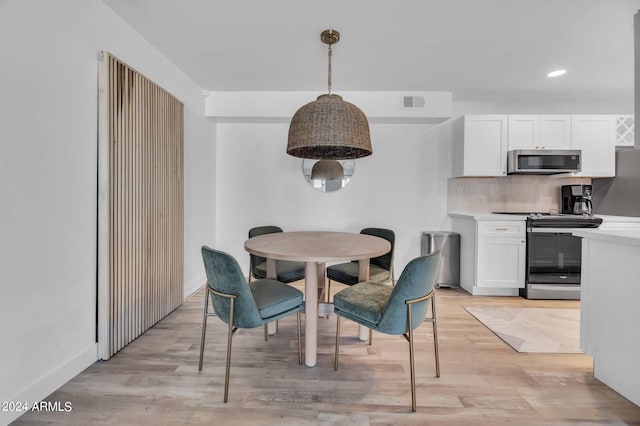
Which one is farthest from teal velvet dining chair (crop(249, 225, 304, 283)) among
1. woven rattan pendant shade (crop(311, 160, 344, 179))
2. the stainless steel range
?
the stainless steel range

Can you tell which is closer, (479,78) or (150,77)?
(150,77)

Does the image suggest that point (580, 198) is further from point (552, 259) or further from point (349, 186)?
point (349, 186)

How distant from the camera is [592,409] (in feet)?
5.11

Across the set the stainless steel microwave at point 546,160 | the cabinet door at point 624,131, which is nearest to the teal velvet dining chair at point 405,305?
the stainless steel microwave at point 546,160

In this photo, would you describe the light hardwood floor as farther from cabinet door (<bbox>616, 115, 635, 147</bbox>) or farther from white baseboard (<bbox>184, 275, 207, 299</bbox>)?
cabinet door (<bbox>616, 115, 635, 147</bbox>)

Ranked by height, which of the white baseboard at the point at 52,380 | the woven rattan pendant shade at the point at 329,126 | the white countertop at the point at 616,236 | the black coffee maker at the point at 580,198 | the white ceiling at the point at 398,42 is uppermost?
the white ceiling at the point at 398,42

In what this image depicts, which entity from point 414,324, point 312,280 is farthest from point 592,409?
point 312,280

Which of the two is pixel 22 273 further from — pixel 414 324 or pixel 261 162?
pixel 261 162

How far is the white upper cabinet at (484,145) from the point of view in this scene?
3539 millimetres

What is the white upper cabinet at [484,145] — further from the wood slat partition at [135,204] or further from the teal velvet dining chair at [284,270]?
the wood slat partition at [135,204]

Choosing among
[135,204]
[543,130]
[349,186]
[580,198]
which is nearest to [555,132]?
[543,130]

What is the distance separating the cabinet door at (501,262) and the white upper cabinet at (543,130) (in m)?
1.27

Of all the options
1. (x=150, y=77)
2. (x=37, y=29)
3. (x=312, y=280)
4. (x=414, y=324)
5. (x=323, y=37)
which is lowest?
(x=414, y=324)

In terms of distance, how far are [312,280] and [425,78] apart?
261cm
